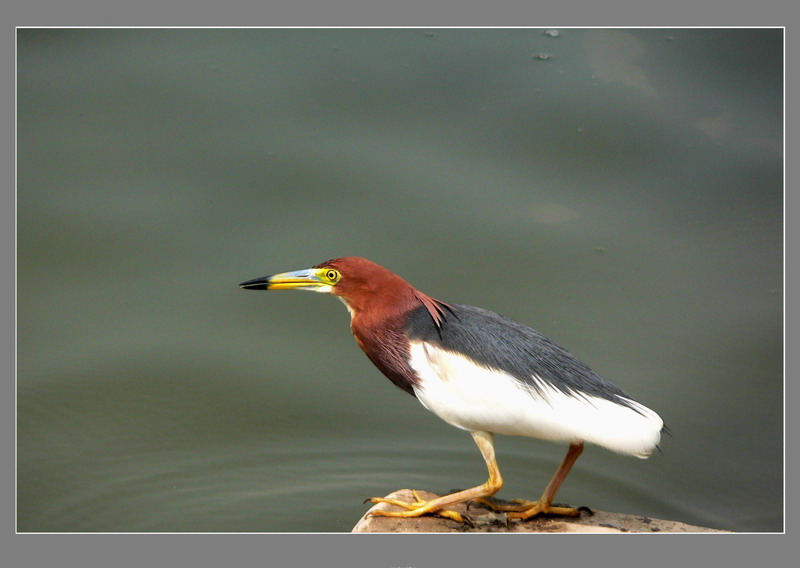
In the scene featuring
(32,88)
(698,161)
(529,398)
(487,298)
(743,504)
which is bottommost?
(743,504)

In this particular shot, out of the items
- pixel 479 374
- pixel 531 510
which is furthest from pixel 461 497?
pixel 479 374

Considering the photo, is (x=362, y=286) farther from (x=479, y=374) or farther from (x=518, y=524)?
(x=518, y=524)

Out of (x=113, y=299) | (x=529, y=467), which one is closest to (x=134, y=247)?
(x=113, y=299)

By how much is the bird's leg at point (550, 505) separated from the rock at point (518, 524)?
18 mm

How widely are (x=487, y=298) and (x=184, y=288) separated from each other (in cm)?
123

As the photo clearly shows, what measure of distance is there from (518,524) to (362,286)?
812 millimetres

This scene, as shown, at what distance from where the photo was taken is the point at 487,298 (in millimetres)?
3945

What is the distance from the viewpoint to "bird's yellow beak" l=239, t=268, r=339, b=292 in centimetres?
275

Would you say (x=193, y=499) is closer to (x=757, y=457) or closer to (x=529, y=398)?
(x=529, y=398)

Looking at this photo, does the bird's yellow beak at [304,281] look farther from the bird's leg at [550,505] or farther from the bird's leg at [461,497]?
the bird's leg at [550,505]

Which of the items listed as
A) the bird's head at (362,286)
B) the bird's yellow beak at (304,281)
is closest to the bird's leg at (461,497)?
the bird's head at (362,286)

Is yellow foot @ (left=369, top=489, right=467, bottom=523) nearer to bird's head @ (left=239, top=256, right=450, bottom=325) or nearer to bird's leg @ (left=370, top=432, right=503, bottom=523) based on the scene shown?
bird's leg @ (left=370, top=432, right=503, bottom=523)

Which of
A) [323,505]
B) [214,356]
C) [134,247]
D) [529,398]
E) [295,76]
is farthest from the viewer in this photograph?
[295,76]

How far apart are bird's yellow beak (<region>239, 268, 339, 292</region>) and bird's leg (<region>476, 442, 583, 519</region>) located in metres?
0.82
